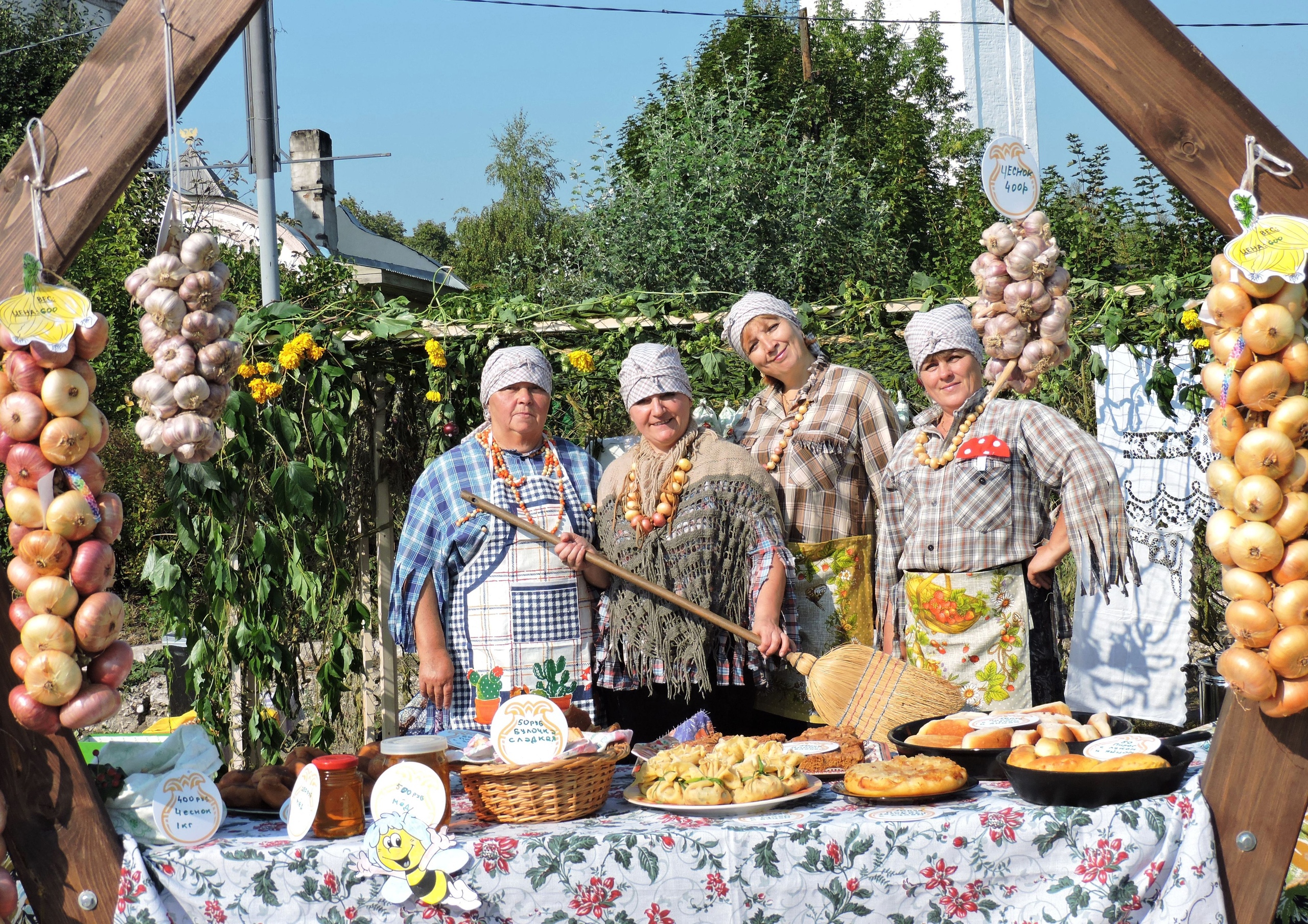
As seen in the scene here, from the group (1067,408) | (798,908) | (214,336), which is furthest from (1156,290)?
(214,336)

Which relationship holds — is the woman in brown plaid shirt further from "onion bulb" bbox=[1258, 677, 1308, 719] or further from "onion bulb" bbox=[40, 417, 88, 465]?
"onion bulb" bbox=[40, 417, 88, 465]

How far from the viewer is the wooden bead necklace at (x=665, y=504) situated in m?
3.13

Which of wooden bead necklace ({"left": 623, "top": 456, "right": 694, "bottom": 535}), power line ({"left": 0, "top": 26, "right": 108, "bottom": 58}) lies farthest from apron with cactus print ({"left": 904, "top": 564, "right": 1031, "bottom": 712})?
power line ({"left": 0, "top": 26, "right": 108, "bottom": 58})

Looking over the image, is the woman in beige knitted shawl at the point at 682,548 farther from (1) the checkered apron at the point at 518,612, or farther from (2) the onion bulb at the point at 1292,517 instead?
(2) the onion bulb at the point at 1292,517

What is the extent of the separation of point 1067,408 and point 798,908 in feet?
11.5

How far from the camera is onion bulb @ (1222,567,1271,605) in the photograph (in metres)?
1.96

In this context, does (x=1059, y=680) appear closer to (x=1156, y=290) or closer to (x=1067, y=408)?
(x=1156, y=290)

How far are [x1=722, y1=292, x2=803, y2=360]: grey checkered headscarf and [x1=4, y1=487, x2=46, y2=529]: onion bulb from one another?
2.06 m

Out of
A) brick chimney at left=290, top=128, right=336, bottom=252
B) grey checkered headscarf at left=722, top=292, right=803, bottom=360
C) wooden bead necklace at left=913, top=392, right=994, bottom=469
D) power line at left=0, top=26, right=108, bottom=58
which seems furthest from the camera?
brick chimney at left=290, top=128, right=336, bottom=252

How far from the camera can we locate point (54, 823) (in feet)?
6.77

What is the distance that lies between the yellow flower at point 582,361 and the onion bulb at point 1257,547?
237 cm

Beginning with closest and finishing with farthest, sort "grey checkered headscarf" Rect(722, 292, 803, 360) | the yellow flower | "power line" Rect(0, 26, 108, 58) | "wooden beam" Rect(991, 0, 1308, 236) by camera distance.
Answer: "wooden beam" Rect(991, 0, 1308, 236) → "grey checkered headscarf" Rect(722, 292, 803, 360) → the yellow flower → "power line" Rect(0, 26, 108, 58)

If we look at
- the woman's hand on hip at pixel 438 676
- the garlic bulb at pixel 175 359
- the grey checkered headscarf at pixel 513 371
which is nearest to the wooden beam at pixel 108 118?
the garlic bulb at pixel 175 359

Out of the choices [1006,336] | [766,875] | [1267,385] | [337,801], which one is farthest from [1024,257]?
[337,801]
